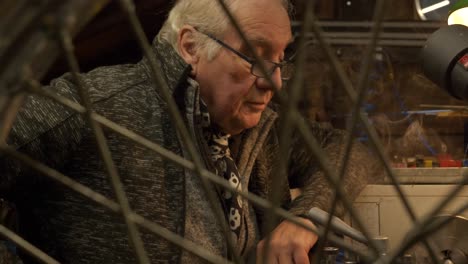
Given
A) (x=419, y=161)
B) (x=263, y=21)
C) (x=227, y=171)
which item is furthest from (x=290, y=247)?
(x=419, y=161)

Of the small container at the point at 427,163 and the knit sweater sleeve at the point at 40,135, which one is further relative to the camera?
the small container at the point at 427,163

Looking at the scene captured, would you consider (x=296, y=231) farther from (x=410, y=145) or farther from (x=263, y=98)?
(x=410, y=145)

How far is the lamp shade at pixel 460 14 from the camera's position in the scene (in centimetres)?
140

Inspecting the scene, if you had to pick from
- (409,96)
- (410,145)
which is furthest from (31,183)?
(409,96)

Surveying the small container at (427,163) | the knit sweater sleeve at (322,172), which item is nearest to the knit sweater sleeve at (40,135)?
the knit sweater sleeve at (322,172)

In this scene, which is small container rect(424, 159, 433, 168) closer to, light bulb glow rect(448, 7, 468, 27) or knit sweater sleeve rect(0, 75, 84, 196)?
light bulb glow rect(448, 7, 468, 27)

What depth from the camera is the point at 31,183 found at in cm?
148

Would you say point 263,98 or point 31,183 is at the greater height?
point 263,98

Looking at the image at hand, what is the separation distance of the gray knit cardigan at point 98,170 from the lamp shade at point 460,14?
544mm

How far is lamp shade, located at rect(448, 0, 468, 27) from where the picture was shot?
1.40 m

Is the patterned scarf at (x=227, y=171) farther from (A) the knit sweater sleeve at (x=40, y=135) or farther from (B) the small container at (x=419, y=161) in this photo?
(B) the small container at (x=419, y=161)

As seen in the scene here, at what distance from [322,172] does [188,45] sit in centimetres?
42

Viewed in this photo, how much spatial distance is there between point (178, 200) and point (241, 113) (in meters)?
0.25

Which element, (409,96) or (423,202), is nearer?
(423,202)
